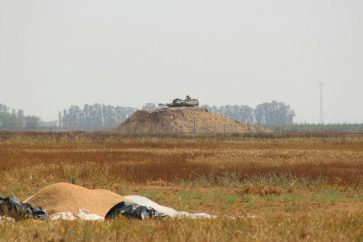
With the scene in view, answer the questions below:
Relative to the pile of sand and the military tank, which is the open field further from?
the military tank

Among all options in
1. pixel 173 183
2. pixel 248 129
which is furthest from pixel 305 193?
pixel 248 129

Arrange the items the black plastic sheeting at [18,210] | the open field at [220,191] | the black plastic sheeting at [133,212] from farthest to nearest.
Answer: the black plastic sheeting at [18,210] < the black plastic sheeting at [133,212] < the open field at [220,191]

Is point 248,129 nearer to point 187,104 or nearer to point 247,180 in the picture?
point 187,104

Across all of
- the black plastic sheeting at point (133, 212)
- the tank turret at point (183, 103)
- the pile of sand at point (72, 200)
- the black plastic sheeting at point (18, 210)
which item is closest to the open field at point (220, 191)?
the black plastic sheeting at point (133, 212)

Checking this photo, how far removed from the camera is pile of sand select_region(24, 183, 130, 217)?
1431 cm

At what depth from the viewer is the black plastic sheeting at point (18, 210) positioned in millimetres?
12578

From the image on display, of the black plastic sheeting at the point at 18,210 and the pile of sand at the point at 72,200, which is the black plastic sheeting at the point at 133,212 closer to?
the black plastic sheeting at the point at 18,210

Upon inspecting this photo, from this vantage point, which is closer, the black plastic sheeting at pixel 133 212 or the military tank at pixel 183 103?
the black plastic sheeting at pixel 133 212

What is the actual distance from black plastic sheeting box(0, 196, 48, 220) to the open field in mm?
1579

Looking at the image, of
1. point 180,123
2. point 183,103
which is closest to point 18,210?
point 180,123

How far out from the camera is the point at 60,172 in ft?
86.4

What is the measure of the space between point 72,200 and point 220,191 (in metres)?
8.18

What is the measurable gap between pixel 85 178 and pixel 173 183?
3.72 meters

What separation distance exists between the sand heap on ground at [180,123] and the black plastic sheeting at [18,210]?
76195mm
